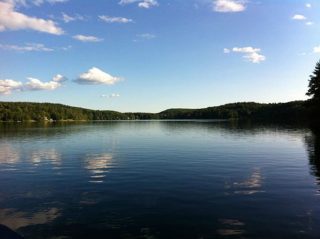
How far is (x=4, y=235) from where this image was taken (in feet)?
46.7

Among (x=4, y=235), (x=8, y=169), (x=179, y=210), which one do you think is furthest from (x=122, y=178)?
(x=4, y=235)

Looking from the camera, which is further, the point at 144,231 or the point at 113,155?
the point at 113,155

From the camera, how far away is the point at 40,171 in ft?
123

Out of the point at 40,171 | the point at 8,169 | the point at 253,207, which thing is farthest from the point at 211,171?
the point at 8,169

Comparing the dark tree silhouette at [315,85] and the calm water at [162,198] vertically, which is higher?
the dark tree silhouette at [315,85]

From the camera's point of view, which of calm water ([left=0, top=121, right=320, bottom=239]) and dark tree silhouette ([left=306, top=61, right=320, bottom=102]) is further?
dark tree silhouette ([left=306, top=61, right=320, bottom=102])

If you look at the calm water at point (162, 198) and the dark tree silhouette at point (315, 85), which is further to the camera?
the dark tree silhouette at point (315, 85)

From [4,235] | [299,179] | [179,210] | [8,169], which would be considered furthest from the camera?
[8,169]

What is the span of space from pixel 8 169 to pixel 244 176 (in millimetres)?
24835

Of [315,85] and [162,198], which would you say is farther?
[315,85]

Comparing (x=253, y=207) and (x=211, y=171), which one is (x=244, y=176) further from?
(x=253, y=207)

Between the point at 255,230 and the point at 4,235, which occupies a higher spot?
the point at 4,235

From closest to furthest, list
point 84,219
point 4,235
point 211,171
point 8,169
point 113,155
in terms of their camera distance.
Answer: point 4,235 < point 84,219 < point 211,171 < point 8,169 < point 113,155

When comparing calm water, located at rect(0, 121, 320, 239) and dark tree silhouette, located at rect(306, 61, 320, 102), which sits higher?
dark tree silhouette, located at rect(306, 61, 320, 102)
